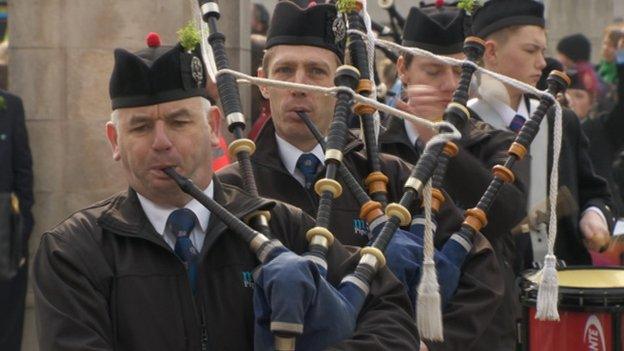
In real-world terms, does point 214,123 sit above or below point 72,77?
below

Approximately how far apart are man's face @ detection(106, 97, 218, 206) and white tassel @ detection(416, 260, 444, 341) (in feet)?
2.64

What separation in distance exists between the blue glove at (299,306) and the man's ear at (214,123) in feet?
1.94

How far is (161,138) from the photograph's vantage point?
5.09m

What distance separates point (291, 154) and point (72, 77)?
410 cm

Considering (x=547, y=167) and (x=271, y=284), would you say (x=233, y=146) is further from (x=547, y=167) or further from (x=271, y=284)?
(x=547, y=167)

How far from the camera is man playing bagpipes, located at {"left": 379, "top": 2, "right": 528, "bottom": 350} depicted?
6801 mm

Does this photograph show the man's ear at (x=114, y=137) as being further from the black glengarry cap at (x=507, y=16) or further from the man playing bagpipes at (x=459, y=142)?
the black glengarry cap at (x=507, y=16)

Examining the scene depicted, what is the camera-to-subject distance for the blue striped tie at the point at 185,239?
5121 mm

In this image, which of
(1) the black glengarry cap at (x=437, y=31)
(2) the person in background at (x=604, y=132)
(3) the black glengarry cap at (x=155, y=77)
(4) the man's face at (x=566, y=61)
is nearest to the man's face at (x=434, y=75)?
(1) the black glengarry cap at (x=437, y=31)

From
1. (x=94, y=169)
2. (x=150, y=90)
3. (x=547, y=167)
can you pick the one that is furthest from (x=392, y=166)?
(x=94, y=169)

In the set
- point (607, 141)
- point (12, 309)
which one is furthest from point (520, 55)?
point (607, 141)

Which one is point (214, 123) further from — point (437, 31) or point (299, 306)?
point (437, 31)

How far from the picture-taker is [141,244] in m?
5.12

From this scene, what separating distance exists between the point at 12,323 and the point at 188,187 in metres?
5.61
